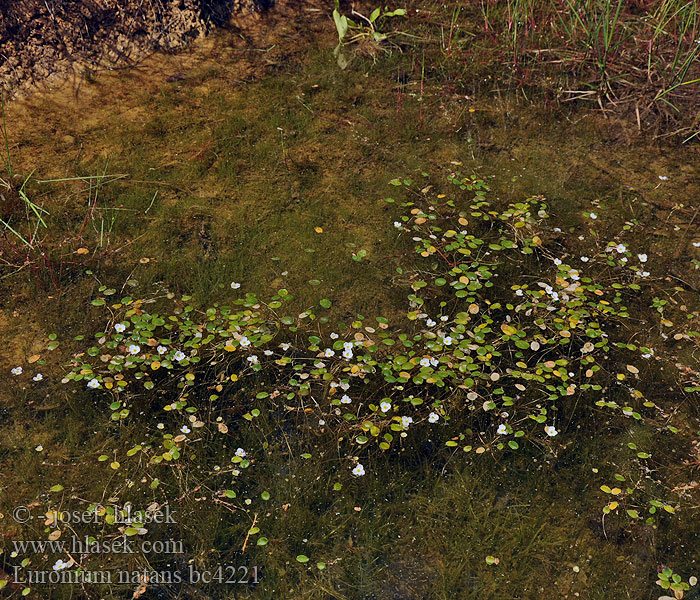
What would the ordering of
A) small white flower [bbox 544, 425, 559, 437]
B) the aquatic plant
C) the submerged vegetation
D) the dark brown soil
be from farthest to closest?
the dark brown soil
small white flower [bbox 544, 425, 559, 437]
the aquatic plant
the submerged vegetation

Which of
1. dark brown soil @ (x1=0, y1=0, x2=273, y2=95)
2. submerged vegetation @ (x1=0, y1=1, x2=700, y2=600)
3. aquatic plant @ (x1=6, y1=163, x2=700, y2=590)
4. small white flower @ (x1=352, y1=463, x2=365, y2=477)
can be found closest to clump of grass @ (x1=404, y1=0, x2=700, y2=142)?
submerged vegetation @ (x1=0, y1=1, x2=700, y2=600)

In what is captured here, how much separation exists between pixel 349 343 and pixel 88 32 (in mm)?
2580

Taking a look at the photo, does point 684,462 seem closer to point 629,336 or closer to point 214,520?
point 629,336

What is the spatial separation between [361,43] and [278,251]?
179 centimetres

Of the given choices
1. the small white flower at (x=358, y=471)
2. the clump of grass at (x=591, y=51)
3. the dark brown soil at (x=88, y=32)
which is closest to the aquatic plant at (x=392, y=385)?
the small white flower at (x=358, y=471)

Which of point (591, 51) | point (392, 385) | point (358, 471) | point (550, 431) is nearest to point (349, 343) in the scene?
point (392, 385)

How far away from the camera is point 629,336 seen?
2627 mm

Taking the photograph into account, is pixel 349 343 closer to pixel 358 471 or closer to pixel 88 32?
pixel 358 471

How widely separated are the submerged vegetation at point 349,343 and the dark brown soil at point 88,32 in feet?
0.83

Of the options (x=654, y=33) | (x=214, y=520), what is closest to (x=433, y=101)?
(x=654, y=33)

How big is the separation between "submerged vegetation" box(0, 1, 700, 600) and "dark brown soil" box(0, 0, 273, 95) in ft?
0.83

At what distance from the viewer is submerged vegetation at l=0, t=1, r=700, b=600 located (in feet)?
6.58

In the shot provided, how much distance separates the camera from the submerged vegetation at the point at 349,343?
201cm

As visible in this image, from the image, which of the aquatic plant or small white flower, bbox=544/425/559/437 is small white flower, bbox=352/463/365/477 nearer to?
the aquatic plant
